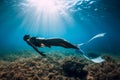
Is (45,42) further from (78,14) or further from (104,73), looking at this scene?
(78,14)

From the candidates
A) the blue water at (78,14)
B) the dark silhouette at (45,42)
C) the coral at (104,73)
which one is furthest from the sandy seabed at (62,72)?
the dark silhouette at (45,42)

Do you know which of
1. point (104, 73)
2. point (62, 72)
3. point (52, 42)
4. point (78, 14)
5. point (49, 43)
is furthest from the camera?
point (78, 14)

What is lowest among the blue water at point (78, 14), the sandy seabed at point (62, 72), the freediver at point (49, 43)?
the freediver at point (49, 43)

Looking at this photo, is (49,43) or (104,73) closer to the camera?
(49,43)

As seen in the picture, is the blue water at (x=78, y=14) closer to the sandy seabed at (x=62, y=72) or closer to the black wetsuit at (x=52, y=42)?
the sandy seabed at (x=62, y=72)

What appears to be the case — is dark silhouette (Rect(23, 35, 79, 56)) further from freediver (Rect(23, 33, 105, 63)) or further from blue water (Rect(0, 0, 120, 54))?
blue water (Rect(0, 0, 120, 54))

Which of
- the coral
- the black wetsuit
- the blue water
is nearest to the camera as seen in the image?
the black wetsuit

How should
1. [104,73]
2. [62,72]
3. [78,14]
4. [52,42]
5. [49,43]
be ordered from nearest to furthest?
[52,42]
[49,43]
[104,73]
[62,72]
[78,14]

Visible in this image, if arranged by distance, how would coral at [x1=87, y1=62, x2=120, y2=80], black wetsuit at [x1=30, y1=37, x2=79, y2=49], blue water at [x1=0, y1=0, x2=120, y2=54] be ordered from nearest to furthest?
black wetsuit at [x1=30, y1=37, x2=79, y2=49] < coral at [x1=87, y1=62, x2=120, y2=80] < blue water at [x1=0, y1=0, x2=120, y2=54]

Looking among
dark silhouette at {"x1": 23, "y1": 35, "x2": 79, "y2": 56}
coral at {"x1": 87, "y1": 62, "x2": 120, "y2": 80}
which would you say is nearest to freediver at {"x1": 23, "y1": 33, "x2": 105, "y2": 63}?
dark silhouette at {"x1": 23, "y1": 35, "x2": 79, "y2": 56}

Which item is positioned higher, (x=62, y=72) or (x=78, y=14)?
(x=78, y=14)

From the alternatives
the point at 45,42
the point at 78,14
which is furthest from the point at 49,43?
the point at 78,14

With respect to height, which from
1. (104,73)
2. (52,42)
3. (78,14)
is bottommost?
(52,42)

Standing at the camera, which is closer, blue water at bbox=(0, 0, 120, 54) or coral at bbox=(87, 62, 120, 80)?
coral at bbox=(87, 62, 120, 80)
